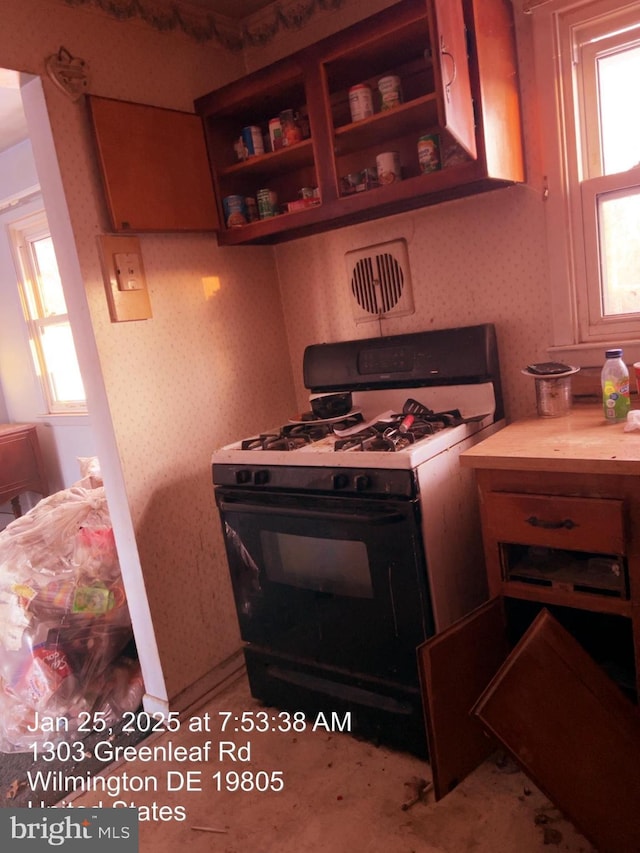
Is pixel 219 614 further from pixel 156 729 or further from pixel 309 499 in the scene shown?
pixel 309 499

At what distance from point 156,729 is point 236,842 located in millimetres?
612

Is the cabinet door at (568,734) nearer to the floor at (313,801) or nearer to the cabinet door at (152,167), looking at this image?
the floor at (313,801)

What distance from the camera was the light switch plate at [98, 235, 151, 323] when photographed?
74.0 inches

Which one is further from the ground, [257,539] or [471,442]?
[471,442]

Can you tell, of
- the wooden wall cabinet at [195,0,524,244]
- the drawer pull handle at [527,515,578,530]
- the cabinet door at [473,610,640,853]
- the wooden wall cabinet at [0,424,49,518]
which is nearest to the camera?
the cabinet door at [473,610,640,853]

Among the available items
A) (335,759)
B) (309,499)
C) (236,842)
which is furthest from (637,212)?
(236,842)

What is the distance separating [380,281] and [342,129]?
0.55 meters

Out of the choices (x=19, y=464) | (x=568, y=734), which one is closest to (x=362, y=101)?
(x=568, y=734)

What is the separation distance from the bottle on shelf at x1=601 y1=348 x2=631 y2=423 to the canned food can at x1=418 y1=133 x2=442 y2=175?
2.44 feet

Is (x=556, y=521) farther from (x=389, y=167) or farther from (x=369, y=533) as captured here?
(x=389, y=167)

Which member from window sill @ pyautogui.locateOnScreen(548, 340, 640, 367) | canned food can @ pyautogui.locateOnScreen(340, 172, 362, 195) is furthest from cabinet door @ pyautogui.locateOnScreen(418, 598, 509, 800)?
canned food can @ pyautogui.locateOnScreen(340, 172, 362, 195)

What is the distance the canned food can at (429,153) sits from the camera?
5.88 ft

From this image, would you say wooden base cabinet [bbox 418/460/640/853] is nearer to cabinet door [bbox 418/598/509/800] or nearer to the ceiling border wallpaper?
cabinet door [bbox 418/598/509/800]

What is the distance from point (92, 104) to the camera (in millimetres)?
1791
